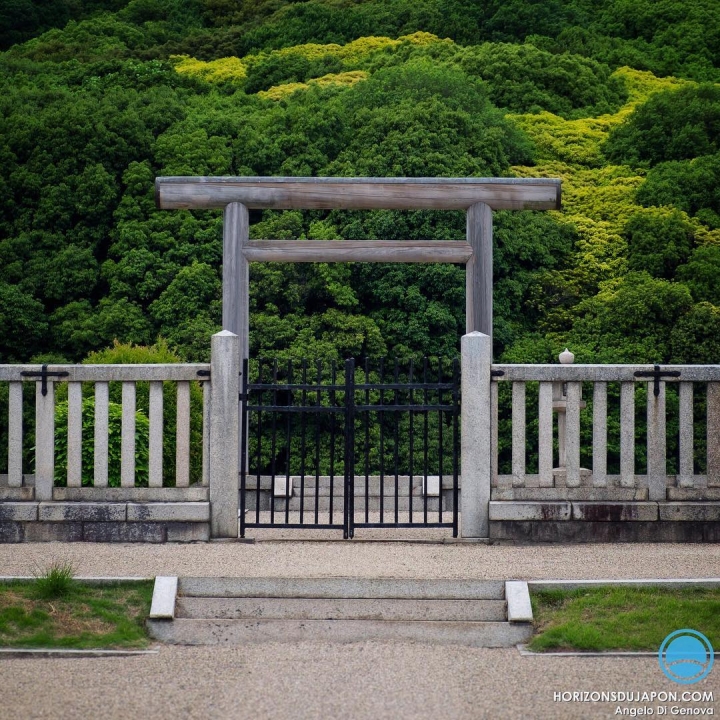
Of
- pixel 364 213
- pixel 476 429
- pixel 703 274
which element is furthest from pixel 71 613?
pixel 703 274

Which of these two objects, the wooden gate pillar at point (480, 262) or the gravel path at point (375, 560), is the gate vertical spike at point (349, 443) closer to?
the gravel path at point (375, 560)

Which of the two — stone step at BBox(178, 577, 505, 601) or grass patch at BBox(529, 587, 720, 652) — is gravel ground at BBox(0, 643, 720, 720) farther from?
stone step at BBox(178, 577, 505, 601)

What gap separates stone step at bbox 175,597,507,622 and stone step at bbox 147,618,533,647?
0.11m

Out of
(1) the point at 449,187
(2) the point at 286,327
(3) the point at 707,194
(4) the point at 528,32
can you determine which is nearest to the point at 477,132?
(3) the point at 707,194

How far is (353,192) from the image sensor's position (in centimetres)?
1109

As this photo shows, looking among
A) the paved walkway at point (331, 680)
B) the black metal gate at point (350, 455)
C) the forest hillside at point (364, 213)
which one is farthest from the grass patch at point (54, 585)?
the forest hillside at point (364, 213)

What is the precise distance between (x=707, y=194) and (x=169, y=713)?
19.3 m

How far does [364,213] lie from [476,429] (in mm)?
11986

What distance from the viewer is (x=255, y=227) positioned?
19828 mm

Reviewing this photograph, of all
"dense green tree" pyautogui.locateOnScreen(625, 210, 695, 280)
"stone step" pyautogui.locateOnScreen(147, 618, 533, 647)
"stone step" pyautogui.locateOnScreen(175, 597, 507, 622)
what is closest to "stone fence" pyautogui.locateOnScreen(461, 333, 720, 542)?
"stone step" pyautogui.locateOnScreen(175, 597, 507, 622)

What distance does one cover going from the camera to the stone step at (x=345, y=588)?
6.48 metres

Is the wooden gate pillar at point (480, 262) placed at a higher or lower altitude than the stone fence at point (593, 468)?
higher

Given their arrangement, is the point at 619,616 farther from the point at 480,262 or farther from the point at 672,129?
the point at 672,129

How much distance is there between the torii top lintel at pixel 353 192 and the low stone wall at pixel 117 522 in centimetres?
398
